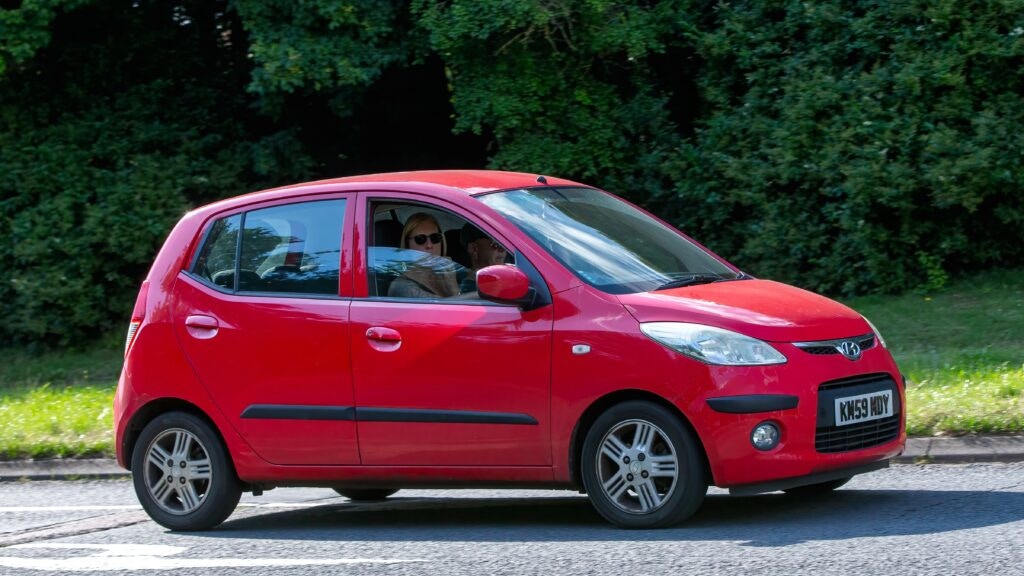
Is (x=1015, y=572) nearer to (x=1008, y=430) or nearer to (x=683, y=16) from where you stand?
(x=1008, y=430)

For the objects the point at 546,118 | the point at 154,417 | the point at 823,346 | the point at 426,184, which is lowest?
the point at 154,417

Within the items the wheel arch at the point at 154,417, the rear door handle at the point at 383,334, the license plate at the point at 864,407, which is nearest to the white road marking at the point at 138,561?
the wheel arch at the point at 154,417

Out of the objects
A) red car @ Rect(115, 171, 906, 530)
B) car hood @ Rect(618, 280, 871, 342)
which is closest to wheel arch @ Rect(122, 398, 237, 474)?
red car @ Rect(115, 171, 906, 530)

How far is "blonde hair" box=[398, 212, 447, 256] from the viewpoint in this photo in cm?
727

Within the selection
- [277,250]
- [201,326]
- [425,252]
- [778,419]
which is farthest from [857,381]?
[201,326]

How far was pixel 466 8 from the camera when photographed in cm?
1552

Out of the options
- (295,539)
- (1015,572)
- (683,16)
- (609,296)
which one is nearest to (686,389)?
(609,296)

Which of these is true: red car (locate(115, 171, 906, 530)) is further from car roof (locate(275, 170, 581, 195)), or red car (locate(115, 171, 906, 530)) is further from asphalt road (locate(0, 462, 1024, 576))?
asphalt road (locate(0, 462, 1024, 576))

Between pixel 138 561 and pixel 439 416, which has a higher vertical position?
pixel 439 416

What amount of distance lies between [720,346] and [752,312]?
274mm

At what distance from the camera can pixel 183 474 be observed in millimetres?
7758

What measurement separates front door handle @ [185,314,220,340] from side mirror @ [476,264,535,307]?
1622mm

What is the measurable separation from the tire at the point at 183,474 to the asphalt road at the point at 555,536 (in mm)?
116

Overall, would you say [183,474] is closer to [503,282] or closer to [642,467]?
[503,282]
